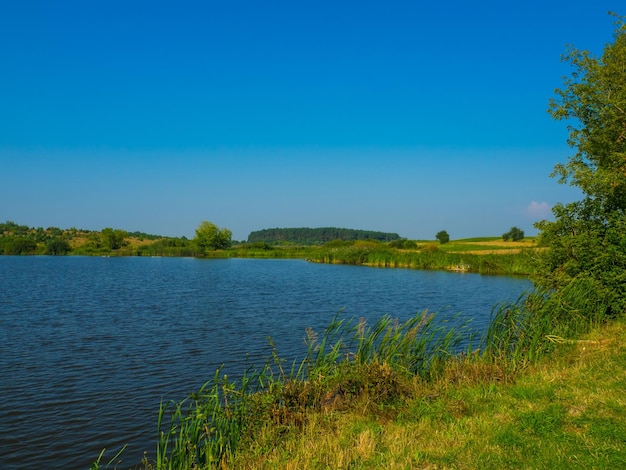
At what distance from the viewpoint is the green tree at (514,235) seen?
355 ft

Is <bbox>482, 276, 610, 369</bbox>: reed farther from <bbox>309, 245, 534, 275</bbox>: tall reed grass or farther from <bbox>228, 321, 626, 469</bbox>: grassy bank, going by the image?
<bbox>309, 245, 534, 275</bbox>: tall reed grass

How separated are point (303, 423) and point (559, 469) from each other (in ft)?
13.4

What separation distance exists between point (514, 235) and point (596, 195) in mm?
100979

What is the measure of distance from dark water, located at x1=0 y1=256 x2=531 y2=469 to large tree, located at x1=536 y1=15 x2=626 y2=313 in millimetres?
6719

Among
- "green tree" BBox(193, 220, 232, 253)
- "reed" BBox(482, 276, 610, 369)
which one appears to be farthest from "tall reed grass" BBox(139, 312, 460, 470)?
"green tree" BBox(193, 220, 232, 253)

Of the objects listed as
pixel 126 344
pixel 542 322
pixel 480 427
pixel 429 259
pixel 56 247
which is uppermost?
pixel 56 247

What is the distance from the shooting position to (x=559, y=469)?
5.43 meters

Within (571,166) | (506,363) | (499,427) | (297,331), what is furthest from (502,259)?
(499,427)

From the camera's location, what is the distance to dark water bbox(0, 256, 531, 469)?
32.2 feet

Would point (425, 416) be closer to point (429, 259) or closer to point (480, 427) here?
point (480, 427)

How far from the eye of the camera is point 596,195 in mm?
16984

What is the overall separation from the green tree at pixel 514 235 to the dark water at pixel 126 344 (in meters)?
76.5

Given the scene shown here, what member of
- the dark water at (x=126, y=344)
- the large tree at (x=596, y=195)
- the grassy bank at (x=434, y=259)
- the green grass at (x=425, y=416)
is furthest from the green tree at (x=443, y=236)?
the green grass at (x=425, y=416)

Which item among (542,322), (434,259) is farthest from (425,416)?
(434,259)
